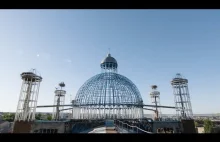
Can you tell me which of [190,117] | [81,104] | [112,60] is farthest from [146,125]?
[112,60]

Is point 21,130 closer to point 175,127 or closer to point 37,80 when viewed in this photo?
point 37,80

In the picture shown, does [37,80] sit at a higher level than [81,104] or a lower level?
higher

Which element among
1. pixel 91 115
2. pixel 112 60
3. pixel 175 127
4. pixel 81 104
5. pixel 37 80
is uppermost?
pixel 112 60

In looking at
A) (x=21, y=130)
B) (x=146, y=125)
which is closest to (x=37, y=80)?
(x=21, y=130)

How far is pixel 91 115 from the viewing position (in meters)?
30.3
